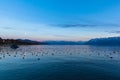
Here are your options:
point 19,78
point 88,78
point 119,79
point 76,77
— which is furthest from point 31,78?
point 119,79

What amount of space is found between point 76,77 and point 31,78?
8350 mm

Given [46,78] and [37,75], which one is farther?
[37,75]

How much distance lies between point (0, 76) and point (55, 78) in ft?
34.0

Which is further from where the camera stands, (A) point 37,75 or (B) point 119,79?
(A) point 37,75

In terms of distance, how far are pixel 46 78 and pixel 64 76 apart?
3.81 m

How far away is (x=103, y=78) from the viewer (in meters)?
31.1

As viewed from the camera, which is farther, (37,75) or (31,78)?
(37,75)

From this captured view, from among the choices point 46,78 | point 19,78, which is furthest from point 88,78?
point 19,78

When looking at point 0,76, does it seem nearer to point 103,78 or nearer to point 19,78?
point 19,78


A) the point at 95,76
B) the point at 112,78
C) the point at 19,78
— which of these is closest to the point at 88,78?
the point at 95,76

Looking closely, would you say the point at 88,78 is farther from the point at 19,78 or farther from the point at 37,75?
the point at 19,78

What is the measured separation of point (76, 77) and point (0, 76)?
14260 mm

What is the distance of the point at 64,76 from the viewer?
32.4 metres

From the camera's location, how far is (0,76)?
3150 centimetres
